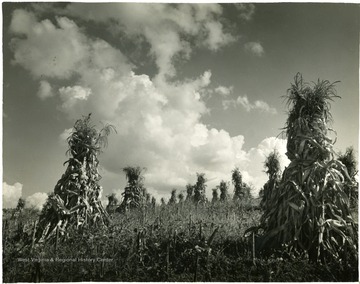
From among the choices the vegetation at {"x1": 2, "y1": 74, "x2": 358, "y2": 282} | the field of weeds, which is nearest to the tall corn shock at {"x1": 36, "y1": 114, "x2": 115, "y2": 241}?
the vegetation at {"x1": 2, "y1": 74, "x2": 358, "y2": 282}

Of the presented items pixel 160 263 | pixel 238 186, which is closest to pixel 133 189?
pixel 238 186

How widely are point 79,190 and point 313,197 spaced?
564 centimetres

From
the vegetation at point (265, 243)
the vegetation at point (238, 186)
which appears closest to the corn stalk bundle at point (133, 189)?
the vegetation at point (238, 186)

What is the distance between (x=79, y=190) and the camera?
354 inches

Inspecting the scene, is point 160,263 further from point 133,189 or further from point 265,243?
point 133,189

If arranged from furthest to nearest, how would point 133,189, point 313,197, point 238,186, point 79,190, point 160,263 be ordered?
1. point 238,186
2. point 133,189
3. point 79,190
4. point 313,197
5. point 160,263

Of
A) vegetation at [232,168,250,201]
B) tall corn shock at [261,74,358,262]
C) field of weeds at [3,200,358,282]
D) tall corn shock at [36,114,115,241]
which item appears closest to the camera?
field of weeds at [3,200,358,282]

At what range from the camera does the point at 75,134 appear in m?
9.22

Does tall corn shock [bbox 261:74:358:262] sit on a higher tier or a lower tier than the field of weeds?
higher

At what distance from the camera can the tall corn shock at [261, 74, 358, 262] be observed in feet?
22.3

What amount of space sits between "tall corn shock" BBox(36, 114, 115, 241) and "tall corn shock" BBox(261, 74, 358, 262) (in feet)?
14.6

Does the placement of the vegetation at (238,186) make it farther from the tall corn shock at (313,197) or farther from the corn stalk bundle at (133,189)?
the tall corn shock at (313,197)

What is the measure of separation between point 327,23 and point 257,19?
64.2 inches

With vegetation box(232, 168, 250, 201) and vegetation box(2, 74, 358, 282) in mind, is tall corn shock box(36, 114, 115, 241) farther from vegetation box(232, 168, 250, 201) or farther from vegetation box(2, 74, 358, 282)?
vegetation box(232, 168, 250, 201)
